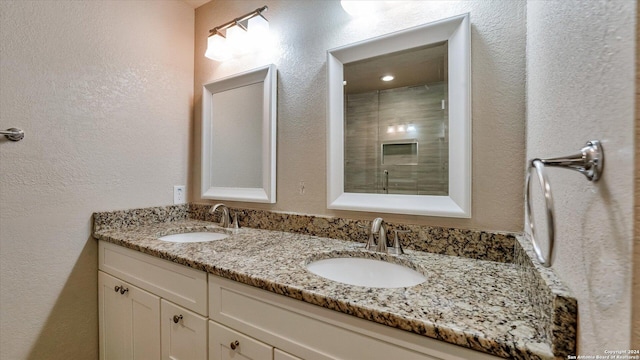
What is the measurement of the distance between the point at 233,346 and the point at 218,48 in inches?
60.2

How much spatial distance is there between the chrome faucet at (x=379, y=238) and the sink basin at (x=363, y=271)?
0.05 metres

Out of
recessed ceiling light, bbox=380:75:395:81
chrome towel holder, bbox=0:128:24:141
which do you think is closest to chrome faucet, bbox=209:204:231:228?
chrome towel holder, bbox=0:128:24:141

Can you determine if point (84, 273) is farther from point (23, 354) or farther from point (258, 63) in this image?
point (258, 63)

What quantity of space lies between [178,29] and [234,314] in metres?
1.76

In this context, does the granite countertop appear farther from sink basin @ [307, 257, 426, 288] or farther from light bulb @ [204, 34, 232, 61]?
light bulb @ [204, 34, 232, 61]

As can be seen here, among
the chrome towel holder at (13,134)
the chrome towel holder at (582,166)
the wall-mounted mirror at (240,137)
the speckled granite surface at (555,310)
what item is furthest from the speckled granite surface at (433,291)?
the chrome towel holder at (13,134)

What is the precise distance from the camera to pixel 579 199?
1.43 ft

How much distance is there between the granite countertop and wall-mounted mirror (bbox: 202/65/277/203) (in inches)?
16.9

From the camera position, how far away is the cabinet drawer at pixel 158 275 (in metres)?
0.96

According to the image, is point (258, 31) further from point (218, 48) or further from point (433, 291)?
point (433, 291)

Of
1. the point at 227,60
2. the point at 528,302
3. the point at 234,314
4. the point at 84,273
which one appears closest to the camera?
the point at 528,302

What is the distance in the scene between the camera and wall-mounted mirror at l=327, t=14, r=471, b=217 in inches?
39.0

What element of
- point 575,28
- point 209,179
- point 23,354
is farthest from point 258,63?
point 23,354

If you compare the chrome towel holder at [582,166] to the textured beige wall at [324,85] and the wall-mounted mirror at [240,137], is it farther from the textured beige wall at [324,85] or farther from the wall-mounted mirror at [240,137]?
the wall-mounted mirror at [240,137]
